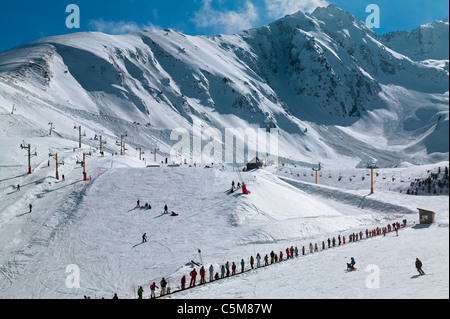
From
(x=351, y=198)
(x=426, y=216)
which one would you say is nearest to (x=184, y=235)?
(x=426, y=216)

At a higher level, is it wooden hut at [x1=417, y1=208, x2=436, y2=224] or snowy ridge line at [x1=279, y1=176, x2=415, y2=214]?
wooden hut at [x1=417, y1=208, x2=436, y2=224]

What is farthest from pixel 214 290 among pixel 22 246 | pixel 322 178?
pixel 322 178

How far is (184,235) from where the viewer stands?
126 ft

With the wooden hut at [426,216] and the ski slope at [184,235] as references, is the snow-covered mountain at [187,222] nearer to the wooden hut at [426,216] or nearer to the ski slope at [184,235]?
the ski slope at [184,235]

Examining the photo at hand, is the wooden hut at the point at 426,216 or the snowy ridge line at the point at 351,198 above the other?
the wooden hut at the point at 426,216

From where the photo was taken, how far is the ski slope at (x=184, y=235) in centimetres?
2180

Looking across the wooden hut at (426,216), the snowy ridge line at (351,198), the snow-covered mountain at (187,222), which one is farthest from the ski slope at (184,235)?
the wooden hut at (426,216)

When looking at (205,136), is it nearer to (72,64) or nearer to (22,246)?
(72,64)

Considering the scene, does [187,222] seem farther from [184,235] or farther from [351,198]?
[351,198]

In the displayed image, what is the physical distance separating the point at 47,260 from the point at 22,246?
4.78 meters

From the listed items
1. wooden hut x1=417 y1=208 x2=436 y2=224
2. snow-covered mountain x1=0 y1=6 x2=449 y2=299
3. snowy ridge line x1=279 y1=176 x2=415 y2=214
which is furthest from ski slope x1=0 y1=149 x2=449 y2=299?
wooden hut x1=417 y1=208 x2=436 y2=224

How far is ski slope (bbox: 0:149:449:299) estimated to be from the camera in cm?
2180

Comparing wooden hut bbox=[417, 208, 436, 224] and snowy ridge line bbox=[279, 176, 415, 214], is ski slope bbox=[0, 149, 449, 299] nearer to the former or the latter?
snowy ridge line bbox=[279, 176, 415, 214]

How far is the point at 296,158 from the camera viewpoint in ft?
570
